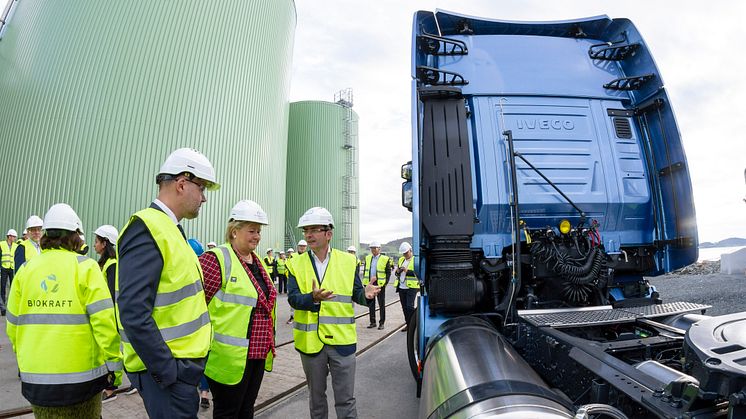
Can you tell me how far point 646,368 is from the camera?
1751 mm

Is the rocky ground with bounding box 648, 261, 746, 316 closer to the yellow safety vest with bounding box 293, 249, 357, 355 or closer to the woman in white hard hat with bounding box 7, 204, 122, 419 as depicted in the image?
the yellow safety vest with bounding box 293, 249, 357, 355

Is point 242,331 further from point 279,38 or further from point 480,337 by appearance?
point 279,38

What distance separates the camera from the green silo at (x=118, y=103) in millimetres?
13633

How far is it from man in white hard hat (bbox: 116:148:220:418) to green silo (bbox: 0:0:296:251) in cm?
1311

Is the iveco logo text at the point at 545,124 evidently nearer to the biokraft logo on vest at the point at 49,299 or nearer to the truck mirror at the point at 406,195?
the truck mirror at the point at 406,195

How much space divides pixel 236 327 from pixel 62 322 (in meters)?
0.96

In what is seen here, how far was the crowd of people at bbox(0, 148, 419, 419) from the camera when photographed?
1.83m

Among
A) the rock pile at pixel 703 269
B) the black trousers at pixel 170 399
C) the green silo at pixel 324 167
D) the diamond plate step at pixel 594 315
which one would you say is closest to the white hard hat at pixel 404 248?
the diamond plate step at pixel 594 315

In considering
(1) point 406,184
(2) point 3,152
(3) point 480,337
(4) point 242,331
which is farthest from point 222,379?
(2) point 3,152

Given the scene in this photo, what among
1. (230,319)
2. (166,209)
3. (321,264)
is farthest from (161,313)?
(321,264)

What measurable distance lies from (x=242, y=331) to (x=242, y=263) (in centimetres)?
44

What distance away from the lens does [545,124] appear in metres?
3.49

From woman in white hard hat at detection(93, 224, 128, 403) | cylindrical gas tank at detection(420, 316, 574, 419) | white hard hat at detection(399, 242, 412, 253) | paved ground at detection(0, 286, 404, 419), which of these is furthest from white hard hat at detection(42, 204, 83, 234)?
white hard hat at detection(399, 242, 412, 253)

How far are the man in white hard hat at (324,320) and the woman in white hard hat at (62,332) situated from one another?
124cm
